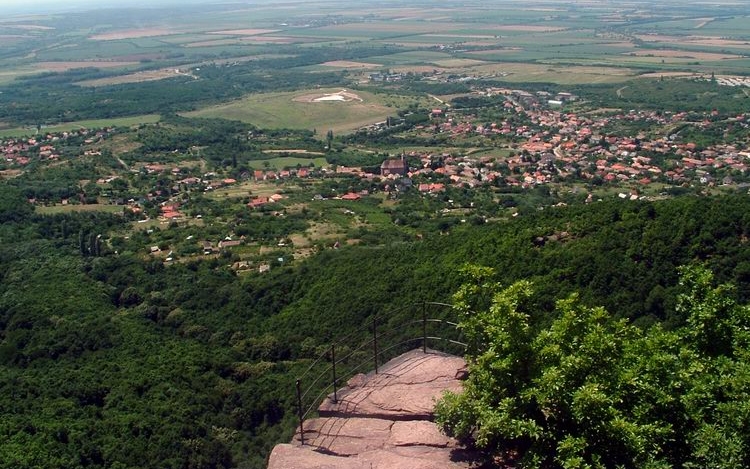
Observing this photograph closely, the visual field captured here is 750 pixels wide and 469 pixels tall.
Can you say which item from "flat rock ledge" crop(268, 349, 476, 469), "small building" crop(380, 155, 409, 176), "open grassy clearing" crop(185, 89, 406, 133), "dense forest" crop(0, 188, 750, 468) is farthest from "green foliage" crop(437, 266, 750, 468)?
"open grassy clearing" crop(185, 89, 406, 133)

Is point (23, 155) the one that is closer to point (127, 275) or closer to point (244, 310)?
point (127, 275)

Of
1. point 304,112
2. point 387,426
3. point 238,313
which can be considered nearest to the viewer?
point 387,426

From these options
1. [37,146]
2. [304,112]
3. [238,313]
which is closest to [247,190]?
[238,313]

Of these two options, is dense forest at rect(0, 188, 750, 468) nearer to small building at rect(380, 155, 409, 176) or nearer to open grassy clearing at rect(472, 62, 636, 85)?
small building at rect(380, 155, 409, 176)

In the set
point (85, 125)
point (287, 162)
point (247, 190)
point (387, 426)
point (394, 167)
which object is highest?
point (387, 426)

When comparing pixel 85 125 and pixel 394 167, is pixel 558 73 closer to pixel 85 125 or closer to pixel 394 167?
pixel 394 167

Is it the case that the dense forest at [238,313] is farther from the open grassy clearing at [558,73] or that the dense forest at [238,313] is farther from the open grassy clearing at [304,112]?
the open grassy clearing at [558,73]

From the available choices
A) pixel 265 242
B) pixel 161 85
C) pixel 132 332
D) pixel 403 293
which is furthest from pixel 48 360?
pixel 161 85

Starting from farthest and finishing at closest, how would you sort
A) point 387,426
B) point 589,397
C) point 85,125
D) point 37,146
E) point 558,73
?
point 558,73 < point 85,125 < point 37,146 < point 387,426 < point 589,397
